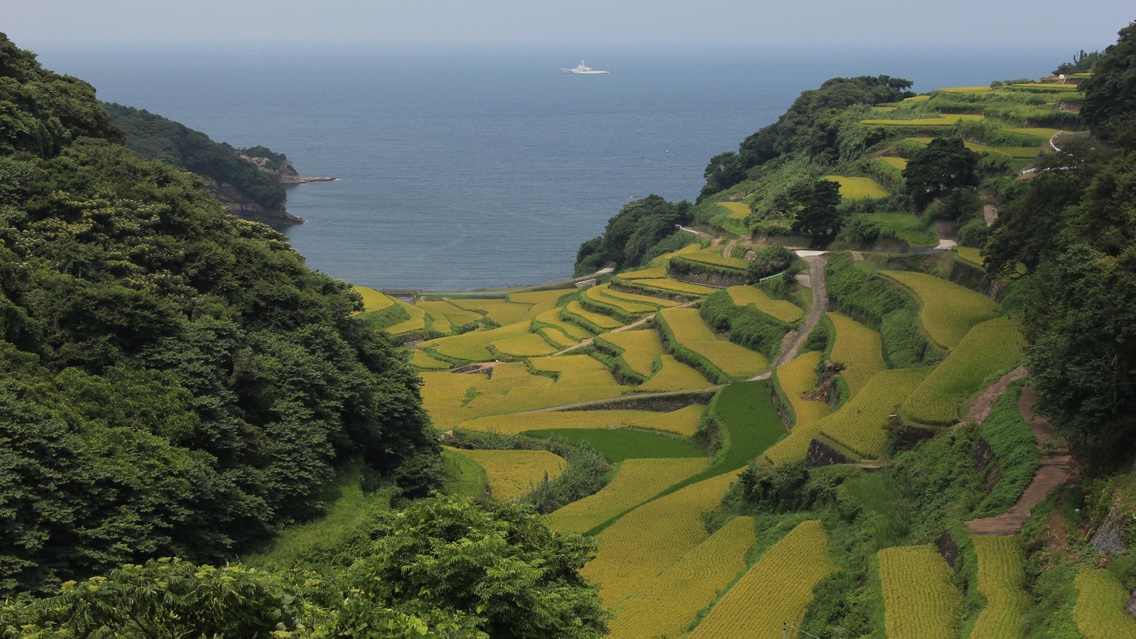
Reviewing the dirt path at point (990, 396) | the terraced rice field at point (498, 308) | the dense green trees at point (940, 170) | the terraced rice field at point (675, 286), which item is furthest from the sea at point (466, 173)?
the dirt path at point (990, 396)

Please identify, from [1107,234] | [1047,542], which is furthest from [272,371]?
[1107,234]

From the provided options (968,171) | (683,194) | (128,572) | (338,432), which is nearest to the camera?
(128,572)

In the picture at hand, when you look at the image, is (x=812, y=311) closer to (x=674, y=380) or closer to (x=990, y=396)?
(x=674, y=380)

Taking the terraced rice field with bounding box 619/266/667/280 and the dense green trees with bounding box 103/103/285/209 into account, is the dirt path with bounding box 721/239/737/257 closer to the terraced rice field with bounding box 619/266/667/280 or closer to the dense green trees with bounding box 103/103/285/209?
the terraced rice field with bounding box 619/266/667/280

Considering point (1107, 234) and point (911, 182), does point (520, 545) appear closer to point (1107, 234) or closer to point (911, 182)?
point (1107, 234)

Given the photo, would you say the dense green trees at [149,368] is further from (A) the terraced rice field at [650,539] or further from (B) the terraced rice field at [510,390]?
(B) the terraced rice field at [510,390]

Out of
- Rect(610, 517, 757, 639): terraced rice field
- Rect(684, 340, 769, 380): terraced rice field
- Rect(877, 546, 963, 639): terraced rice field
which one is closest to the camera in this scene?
Rect(877, 546, 963, 639): terraced rice field

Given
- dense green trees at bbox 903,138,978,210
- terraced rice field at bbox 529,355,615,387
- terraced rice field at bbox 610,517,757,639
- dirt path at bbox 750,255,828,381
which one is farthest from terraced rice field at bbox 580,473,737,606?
dense green trees at bbox 903,138,978,210
